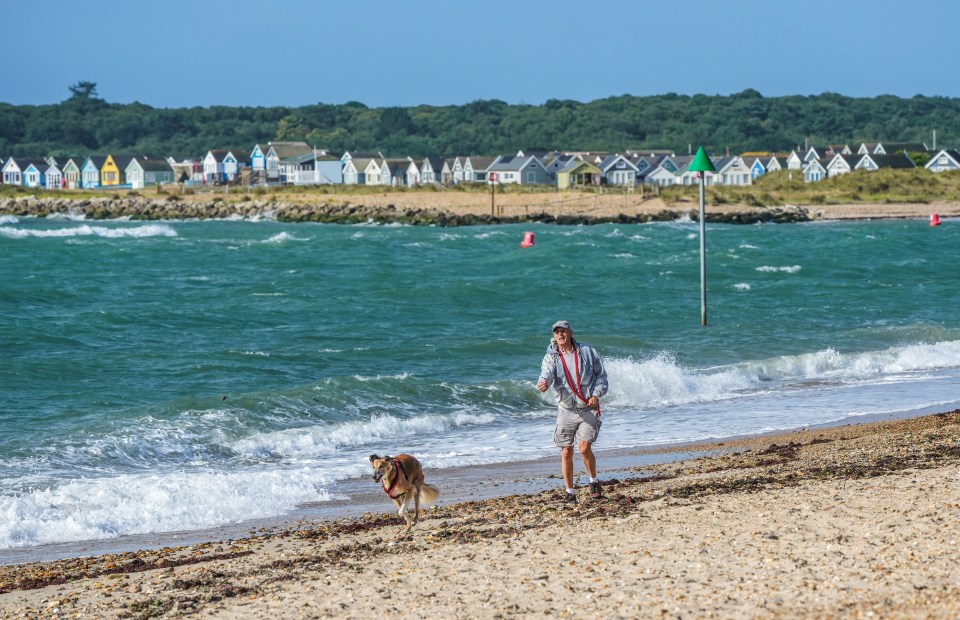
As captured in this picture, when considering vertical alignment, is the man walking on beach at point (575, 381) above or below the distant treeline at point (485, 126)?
below

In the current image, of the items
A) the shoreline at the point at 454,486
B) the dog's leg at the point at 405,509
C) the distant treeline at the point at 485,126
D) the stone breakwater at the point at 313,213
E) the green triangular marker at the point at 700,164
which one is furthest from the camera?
the distant treeline at the point at 485,126

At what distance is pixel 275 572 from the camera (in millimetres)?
8164

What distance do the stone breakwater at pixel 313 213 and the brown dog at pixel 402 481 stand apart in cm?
5820

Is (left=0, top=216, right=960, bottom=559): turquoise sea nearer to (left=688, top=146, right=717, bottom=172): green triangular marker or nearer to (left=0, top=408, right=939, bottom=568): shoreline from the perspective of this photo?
(left=0, top=408, right=939, bottom=568): shoreline

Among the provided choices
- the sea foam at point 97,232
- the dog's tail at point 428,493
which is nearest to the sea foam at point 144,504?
the dog's tail at point 428,493

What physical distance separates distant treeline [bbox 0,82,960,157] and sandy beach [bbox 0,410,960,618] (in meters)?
141

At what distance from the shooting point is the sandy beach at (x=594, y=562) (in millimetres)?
6845

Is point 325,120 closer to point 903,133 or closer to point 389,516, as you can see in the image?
point 903,133

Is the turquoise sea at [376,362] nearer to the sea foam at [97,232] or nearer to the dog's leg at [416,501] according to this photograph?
the dog's leg at [416,501]

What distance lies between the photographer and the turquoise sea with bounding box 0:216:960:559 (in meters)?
13.0

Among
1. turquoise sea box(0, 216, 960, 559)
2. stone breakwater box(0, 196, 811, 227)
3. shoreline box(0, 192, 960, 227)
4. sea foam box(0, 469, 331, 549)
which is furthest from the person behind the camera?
shoreline box(0, 192, 960, 227)

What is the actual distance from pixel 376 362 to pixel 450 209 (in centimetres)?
5376

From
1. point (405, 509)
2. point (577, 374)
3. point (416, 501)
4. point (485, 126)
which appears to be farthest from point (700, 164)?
point (485, 126)

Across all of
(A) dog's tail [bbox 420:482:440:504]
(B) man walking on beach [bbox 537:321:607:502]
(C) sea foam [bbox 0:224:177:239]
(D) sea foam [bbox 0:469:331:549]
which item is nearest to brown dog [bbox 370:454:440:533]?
(A) dog's tail [bbox 420:482:440:504]
